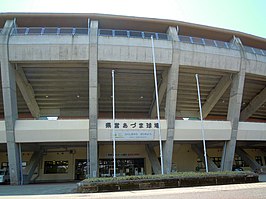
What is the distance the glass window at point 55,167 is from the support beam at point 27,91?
5.85 meters

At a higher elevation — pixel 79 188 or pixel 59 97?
pixel 59 97

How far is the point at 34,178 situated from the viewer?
24.5 metres

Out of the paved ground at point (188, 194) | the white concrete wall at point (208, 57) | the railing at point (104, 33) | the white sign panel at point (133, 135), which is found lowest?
the paved ground at point (188, 194)

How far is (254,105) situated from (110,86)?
53.6 ft

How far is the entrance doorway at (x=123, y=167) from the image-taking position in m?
25.8

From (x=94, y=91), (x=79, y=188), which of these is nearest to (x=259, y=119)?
(x=94, y=91)

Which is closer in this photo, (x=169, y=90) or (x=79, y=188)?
(x=79, y=188)

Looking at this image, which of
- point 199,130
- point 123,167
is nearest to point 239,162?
point 199,130

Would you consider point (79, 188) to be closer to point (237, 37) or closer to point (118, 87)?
point (118, 87)

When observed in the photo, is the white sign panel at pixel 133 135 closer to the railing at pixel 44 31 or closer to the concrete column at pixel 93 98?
the concrete column at pixel 93 98

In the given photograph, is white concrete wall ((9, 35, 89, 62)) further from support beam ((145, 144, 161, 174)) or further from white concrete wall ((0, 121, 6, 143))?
support beam ((145, 144, 161, 174))

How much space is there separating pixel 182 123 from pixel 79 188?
10.8 metres

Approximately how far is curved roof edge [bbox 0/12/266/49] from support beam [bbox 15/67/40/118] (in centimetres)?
444

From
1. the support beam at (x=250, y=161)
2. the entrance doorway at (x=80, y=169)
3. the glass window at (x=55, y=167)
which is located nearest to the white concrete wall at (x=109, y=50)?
the glass window at (x=55, y=167)
